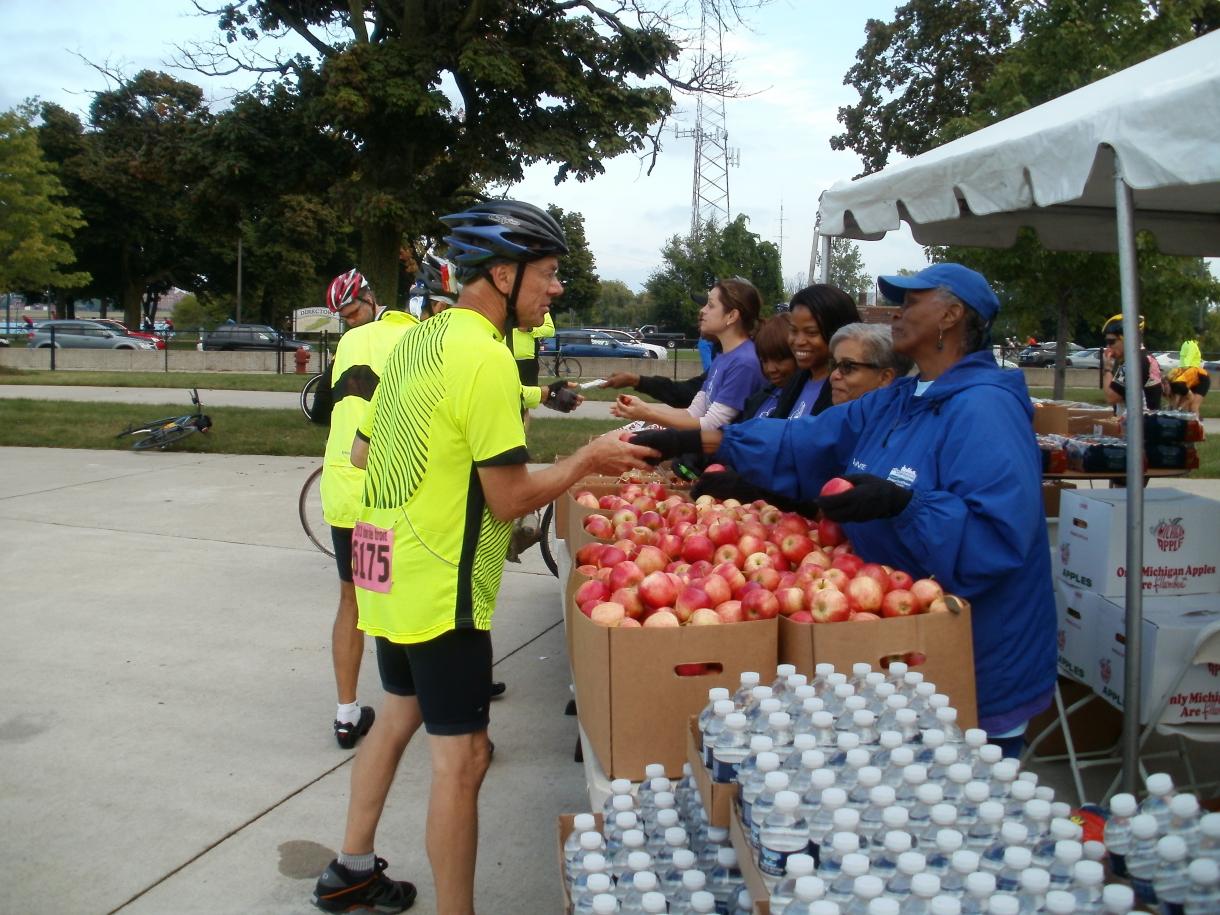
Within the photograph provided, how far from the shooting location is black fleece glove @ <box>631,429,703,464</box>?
11.5 feet

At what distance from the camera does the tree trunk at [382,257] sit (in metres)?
14.8

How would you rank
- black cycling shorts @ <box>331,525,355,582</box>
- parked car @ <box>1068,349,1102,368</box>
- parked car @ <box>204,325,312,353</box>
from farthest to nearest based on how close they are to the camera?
parked car @ <box>1068,349,1102,368</box> < parked car @ <box>204,325,312,353</box> < black cycling shorts @ <box>331,525,355,582</box>

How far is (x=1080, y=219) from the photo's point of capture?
4.68 meters

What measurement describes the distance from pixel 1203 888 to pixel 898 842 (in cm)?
47

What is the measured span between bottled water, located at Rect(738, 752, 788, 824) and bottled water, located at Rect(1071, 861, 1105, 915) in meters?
0.48

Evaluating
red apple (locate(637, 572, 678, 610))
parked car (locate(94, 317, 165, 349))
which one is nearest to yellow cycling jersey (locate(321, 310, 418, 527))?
red apple (locate(637, 572, 678, 610))

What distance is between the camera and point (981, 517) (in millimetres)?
2662

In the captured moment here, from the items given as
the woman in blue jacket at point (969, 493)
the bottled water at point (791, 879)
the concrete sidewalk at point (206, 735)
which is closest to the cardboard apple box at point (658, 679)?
the woman in blue jacket at point (969, 493)

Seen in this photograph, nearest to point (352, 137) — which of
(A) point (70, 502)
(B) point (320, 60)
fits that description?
(B) point (320, 60)

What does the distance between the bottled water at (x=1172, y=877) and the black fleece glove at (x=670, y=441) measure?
6.72 ft

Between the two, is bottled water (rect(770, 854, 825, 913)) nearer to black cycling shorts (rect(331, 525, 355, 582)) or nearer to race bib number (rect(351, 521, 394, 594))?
race bib number (rect(351, 521, 394, 594))

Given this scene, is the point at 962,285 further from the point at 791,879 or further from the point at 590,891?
the point at 590,891

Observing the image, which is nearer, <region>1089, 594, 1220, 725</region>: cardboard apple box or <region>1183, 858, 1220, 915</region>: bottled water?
<region>1183, 858, 1220, 915</region>: bottled water

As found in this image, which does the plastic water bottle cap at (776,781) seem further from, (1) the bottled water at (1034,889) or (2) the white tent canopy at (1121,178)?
(2) the white tent canopy at (1121,178)
